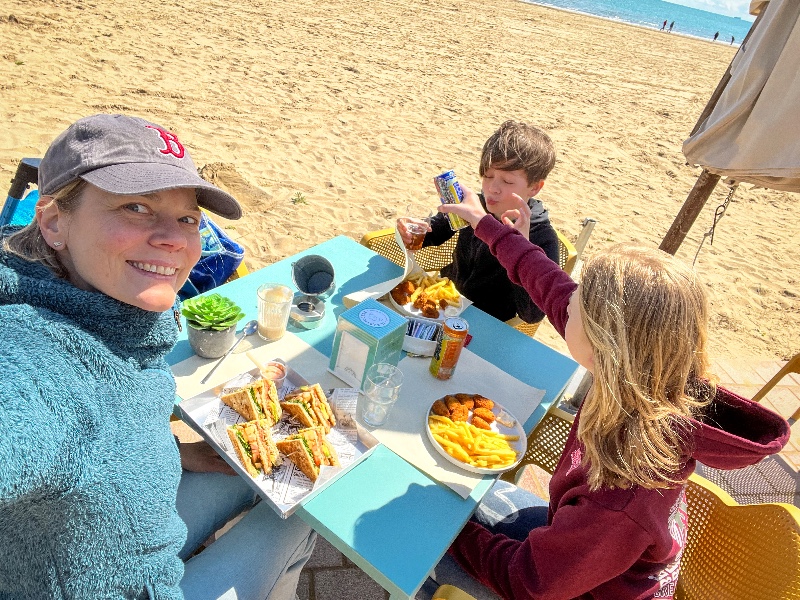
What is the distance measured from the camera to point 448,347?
194 cm

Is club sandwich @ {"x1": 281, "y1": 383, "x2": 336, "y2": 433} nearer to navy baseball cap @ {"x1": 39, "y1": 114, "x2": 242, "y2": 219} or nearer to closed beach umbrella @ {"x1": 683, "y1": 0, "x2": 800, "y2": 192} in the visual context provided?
navy baseball cap @ {"x1": 39, "y1": 114, "x2": 242, "y2": 219}

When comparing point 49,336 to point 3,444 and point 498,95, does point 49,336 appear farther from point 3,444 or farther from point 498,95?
point 498,95

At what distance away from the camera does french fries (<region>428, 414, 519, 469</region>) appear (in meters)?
1.67

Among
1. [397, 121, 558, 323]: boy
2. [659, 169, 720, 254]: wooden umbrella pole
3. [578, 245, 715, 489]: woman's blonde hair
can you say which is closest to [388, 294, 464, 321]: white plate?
[397, 121, 558, 323]: boy

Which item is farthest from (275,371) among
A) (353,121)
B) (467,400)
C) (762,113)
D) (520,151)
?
(353,121)

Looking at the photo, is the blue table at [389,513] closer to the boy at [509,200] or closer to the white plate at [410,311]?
the white plate at [410,311]

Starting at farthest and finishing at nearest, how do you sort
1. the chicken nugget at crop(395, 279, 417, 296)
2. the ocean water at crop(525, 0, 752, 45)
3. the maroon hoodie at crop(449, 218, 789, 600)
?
1. the ocean water at crop(525, 0, 752, 45)
2. the chicken nugget at crop(395, 279, 417, 296)
3. the maroon hoodie at crop(449, 218, 789, 600)

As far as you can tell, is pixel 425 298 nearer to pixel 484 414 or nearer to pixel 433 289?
pixel 433 289

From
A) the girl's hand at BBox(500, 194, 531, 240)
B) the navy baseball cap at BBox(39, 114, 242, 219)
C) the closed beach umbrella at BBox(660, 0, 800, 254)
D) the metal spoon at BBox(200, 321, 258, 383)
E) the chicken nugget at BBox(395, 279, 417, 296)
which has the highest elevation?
the closed beach umbrella at BBox(660, 0, 800, 254)

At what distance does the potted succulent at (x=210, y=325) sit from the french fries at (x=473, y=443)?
803 mm

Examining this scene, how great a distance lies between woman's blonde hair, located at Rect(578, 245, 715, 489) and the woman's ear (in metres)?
1.42

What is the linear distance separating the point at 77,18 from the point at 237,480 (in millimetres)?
9489

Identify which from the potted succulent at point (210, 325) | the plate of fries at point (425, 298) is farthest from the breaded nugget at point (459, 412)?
the potted succulent at point (210, 325)

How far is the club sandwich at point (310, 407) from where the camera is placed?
5.56 ft
